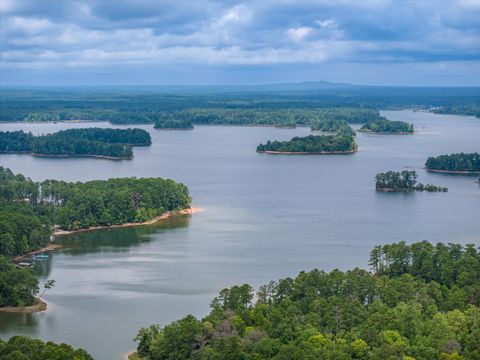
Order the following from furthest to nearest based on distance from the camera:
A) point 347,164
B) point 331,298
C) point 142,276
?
point 347,164
point 142,276
point 331,298

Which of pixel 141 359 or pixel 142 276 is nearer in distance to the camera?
pixel 141 359

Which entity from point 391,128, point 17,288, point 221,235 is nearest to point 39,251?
point 221,235

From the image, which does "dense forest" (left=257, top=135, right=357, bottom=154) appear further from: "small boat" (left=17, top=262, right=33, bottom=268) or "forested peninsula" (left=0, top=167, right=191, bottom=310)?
"small boat" (left=17, top=262, right=33, bottom=268)

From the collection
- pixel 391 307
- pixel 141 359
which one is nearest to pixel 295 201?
pixel 391 307

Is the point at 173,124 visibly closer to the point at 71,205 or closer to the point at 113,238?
the point at 71,205

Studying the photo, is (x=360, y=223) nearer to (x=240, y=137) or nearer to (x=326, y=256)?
(x=326, y=256)

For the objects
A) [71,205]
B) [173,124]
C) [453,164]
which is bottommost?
[71,205]

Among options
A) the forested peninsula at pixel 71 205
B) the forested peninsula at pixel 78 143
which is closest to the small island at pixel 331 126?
the forested peninsula at pixel 78 143
